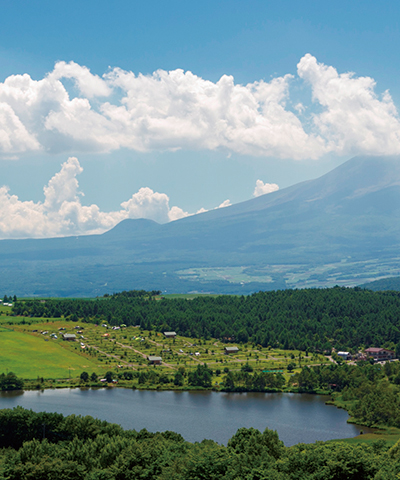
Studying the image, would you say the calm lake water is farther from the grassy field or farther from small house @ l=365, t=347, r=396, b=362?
small house @ l=365, t=347, r=396, b=362

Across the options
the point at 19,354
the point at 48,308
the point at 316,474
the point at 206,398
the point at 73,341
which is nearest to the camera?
the point at 316,474

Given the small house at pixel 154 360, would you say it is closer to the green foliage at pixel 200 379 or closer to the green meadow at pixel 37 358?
the green meadow at pixel 37 358

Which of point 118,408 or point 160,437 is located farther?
point 118,408

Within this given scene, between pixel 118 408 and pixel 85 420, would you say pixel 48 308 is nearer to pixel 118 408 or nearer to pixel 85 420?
pixel 118 408

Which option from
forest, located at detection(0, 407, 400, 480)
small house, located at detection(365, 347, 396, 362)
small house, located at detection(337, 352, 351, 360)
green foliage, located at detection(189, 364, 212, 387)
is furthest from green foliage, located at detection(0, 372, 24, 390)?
small house, located at detection(365, 347, 396, 362)

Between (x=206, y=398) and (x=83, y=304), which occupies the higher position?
(x=83, y=304)

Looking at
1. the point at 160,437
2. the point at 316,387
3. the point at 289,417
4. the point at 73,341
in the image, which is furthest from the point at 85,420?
the point at 73,341
